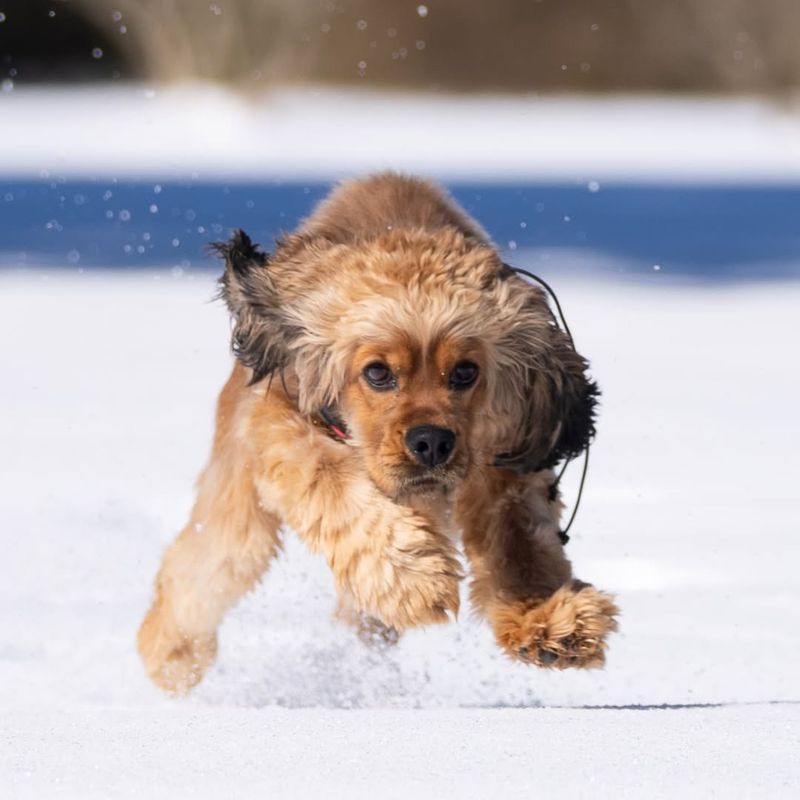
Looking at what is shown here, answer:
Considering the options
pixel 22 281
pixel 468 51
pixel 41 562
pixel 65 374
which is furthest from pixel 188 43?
pixel 41 562

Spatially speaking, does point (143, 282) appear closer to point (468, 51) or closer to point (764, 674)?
point (764, 674)

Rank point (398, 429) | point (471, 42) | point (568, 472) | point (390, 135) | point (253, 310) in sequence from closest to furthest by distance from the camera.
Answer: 1. point (398, 429)
2. point (253, 310)
3. point (568, 472)
4. point (390, 135)
5. point (471, 42)

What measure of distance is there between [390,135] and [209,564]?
18.4 m

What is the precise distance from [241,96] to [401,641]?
25633mm

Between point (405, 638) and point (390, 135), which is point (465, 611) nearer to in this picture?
point (405, 638)

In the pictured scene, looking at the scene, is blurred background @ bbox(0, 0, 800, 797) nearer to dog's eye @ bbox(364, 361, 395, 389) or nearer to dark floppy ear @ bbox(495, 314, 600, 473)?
dark floppy ear @ bbox(495, 314, 600, 473)

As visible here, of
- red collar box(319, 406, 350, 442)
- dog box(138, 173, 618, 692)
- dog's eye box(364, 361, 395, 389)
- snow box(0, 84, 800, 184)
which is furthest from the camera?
snow box(0, 84, 800, 184)

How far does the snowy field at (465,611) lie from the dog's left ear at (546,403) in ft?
1.24

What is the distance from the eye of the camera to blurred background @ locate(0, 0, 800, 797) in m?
3.96

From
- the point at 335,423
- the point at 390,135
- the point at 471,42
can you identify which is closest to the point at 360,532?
the point at 335,423

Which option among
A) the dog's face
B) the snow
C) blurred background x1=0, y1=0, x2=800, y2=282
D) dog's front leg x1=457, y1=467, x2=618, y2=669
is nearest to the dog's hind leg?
the dog's face

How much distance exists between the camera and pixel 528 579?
142 inches

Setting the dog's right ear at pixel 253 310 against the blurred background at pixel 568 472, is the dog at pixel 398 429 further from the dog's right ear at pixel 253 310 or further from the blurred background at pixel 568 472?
the blurred background at pixel 568 472

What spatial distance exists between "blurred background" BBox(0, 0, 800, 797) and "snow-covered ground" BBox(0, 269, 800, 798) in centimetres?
1
